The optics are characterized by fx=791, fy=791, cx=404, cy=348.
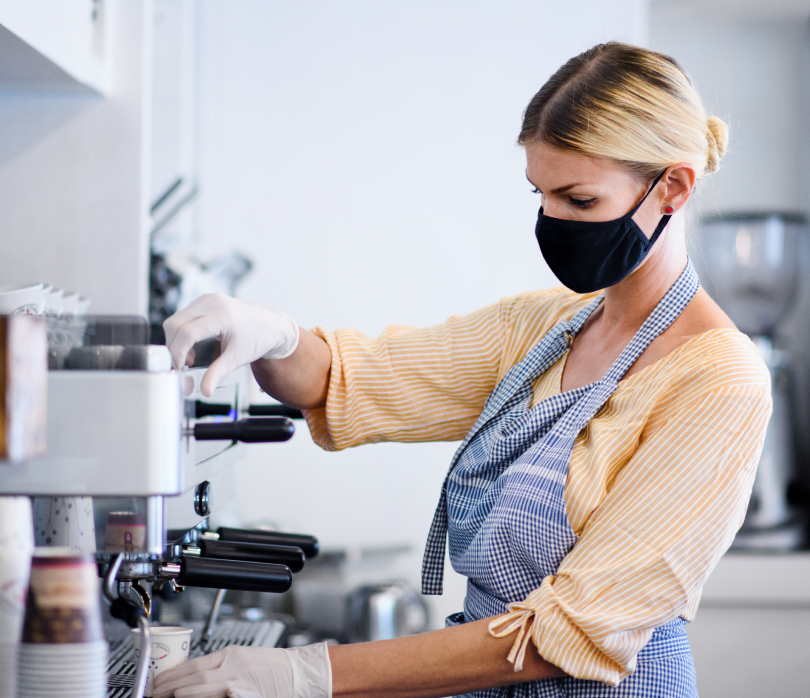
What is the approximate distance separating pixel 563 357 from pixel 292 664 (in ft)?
1.68

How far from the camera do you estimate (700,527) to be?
737 millimetres

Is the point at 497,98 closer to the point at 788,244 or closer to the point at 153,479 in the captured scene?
the point at 788,244

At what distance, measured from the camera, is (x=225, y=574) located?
0.75 m

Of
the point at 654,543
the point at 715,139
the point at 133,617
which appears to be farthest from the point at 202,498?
the point at 715,139

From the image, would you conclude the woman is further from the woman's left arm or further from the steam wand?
the steam wand

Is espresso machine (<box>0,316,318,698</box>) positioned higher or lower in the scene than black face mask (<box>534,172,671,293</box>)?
lower

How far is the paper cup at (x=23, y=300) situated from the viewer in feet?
2.63

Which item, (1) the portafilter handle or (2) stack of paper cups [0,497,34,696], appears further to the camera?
(1) the portafilter handle

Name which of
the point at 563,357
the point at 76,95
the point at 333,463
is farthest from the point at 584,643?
the point at 333,463

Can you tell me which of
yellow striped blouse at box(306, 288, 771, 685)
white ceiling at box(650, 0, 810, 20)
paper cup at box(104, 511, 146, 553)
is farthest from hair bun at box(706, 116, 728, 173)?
white ceiling at box(650, 0, 810, 20)

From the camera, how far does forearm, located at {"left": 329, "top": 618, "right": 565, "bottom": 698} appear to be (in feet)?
2.49

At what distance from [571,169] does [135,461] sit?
1.90 ft

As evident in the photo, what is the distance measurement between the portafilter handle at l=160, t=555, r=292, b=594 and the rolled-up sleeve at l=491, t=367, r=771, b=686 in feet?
0.72

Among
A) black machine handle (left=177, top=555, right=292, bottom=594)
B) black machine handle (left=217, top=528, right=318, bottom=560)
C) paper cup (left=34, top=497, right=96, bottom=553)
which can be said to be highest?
paper cup (left=34, top=497, right=96, bottom=553)
